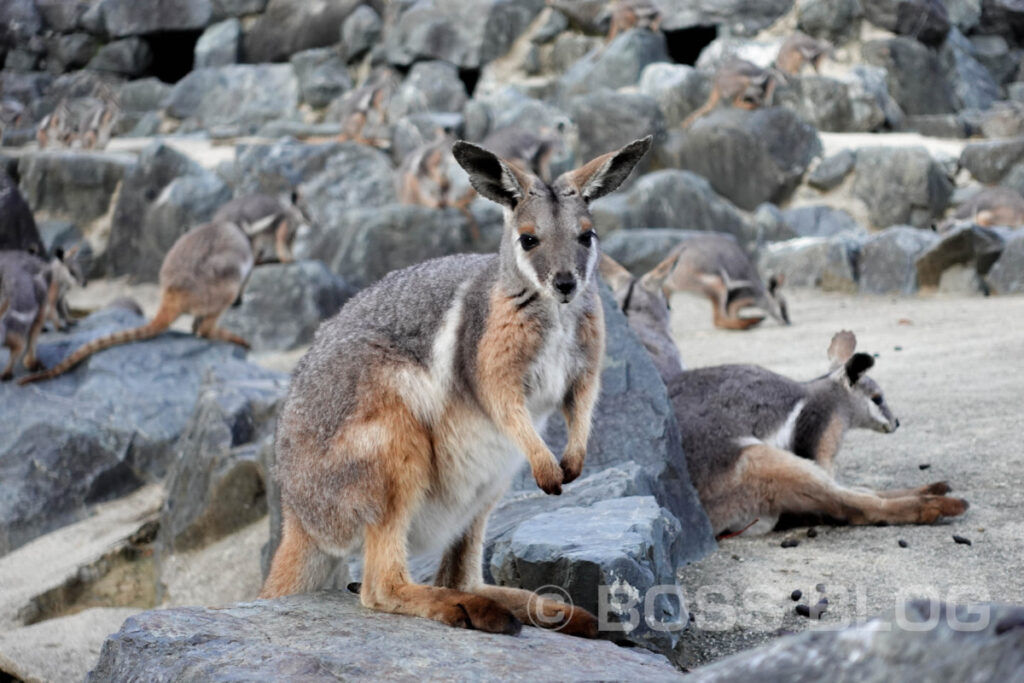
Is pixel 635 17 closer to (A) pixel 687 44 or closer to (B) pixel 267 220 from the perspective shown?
(A) pixel 687 44

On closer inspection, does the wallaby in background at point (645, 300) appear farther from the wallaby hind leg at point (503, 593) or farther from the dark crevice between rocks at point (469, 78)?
the dark crevice between rocks at point (469, 78)

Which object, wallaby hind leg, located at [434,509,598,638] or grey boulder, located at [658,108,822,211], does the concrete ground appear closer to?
wallaby hind leg, located at [434,509,598,638]

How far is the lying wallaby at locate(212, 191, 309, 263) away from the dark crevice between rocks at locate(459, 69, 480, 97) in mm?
13645

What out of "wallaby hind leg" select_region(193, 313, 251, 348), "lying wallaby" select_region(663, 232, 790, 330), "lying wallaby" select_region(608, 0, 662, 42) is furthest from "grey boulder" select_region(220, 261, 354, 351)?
"lying wallaby" select_region(608, 0, 662, 42)

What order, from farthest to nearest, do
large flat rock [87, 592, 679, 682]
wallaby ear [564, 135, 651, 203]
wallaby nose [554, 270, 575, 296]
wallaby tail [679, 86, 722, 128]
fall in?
wallaby tail [679, 86, 722, 128] < wallaby ear [564, 135, 651, 203] < wallaby nose [554, 270, 575, 296] < large flat rock [87, 592, 679, 682]

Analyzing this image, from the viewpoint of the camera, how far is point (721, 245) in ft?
37.9

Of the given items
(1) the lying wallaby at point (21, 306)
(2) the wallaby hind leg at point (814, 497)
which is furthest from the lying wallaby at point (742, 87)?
(2) the wallaby hind leg at point (814, 497)

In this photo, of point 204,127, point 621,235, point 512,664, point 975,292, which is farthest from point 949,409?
point 204,127

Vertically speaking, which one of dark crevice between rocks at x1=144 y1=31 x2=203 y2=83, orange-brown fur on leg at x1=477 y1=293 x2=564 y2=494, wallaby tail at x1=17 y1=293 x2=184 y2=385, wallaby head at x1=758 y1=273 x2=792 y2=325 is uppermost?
orange-brown fur on leg at x1=477 y1=293 x2=564 y2=494

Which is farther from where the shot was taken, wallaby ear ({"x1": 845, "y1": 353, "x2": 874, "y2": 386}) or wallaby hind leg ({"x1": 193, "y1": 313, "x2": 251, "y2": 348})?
wallaby hind leg ({"x1": 193, "y1": 313, "x2": 251, "y2": 348})

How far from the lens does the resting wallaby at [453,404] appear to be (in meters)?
3.30

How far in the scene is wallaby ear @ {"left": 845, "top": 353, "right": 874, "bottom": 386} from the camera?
17.0ft

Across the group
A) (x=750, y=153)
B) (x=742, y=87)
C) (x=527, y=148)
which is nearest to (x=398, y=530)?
(x=527, y=148)

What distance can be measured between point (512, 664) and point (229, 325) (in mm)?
10144
